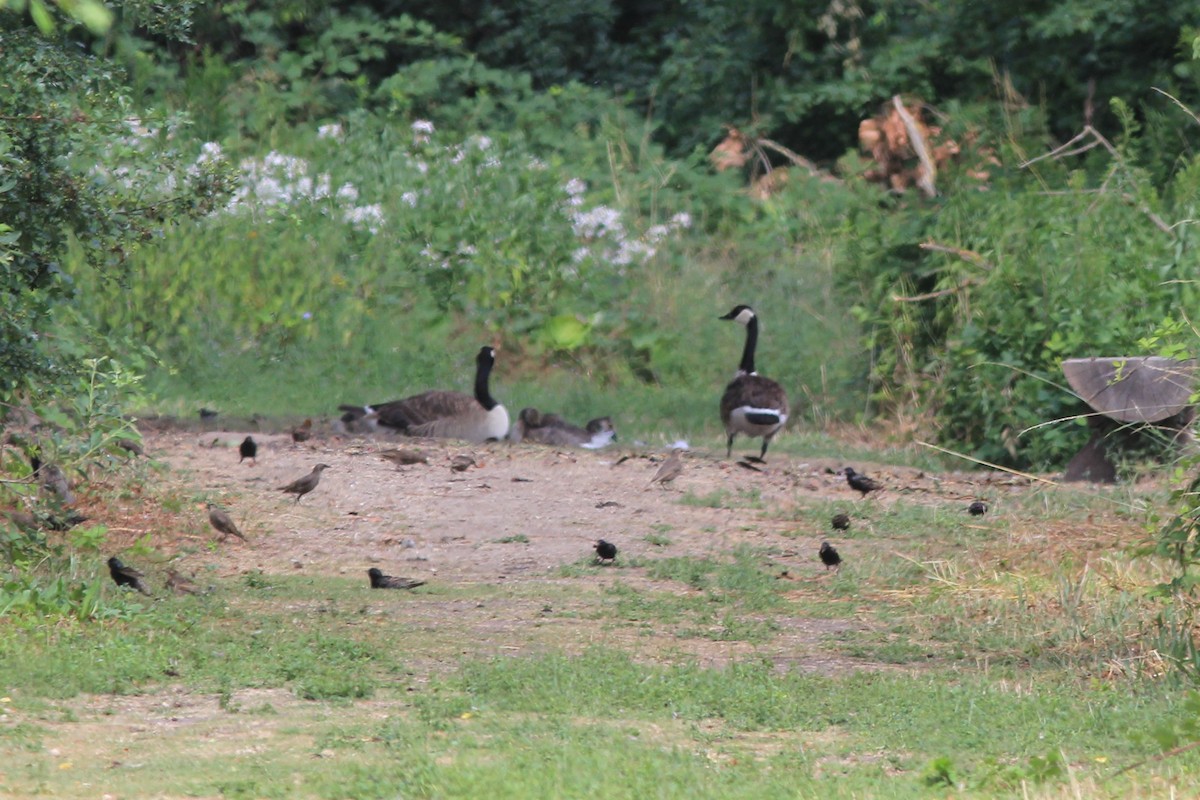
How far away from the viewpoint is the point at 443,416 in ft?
47.5

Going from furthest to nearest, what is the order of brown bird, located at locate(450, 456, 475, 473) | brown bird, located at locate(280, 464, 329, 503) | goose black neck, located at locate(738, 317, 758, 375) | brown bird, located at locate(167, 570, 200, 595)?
goose black neck, located at locate(738, 317, 758, 375)
brown bird, located at locate(450, 456, 475, 473)
brown bird, located at locate(280, 464, 329, 503)
brown bird, located at locate(167, 570, 200, 595)

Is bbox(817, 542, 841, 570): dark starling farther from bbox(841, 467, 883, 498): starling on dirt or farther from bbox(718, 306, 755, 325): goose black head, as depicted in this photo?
bbox(718, 306, 755, 325): goose black head

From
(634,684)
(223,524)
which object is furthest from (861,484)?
(634,684)

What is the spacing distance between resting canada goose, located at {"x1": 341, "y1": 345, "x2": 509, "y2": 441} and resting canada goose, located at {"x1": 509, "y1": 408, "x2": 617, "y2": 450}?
0.25m

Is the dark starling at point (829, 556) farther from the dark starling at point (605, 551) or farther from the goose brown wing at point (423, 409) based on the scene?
the goose brown wing at point (423, 409)

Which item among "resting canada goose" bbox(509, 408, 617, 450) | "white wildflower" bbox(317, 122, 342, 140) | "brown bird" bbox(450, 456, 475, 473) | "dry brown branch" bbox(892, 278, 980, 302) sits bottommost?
"resting canada goose" bbox(509, 408, 617, 450)

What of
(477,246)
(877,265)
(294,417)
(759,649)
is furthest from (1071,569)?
(477,246)

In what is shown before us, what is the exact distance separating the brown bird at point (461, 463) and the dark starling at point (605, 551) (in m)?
2.71

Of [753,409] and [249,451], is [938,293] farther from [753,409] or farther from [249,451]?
[249,451]

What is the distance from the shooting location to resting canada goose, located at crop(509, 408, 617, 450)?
1413cm

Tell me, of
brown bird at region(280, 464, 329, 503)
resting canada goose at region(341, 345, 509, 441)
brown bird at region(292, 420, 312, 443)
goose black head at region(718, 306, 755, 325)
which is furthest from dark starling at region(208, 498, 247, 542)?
goose black head at region(718, 306, 755, 325)

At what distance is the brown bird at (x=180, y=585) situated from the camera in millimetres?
8219

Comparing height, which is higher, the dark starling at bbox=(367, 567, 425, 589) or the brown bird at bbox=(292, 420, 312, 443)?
the dark starling at bbox=(367, 567, 425, 589)

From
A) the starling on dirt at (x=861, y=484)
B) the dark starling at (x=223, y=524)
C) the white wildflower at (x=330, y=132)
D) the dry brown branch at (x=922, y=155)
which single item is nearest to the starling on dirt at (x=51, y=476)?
the dark starling at (x=223, y=524)
